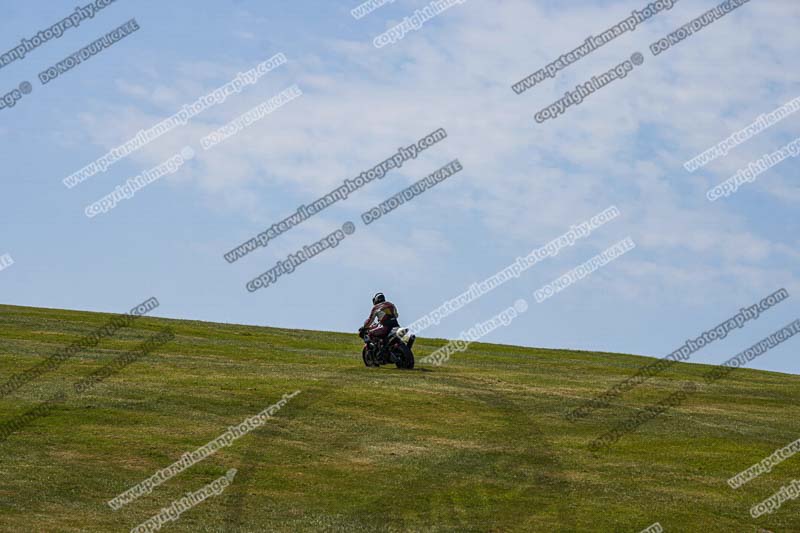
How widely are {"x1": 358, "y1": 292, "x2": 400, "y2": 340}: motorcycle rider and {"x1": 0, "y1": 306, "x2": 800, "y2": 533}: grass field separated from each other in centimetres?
156

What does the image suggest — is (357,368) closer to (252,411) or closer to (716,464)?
(252,411)

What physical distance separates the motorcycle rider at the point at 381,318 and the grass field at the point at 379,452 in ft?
5.12

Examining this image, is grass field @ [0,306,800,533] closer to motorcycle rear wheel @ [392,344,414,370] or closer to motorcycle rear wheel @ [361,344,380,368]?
motorcycle rear wheel @ [392,344,414,370]

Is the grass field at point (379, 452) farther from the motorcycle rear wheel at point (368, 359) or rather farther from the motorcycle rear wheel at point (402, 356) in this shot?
the motorcycle rear wheel at point (368, 359)

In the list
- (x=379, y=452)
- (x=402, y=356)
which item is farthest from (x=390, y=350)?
(x=379, y=452)

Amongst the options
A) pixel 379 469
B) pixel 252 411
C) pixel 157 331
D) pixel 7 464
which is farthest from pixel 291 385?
pixel 157 331

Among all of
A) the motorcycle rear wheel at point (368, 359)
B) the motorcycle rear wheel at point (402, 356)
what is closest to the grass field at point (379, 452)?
the motorcycle rear wheel at point (402, 356)

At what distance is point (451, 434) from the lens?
29.6m

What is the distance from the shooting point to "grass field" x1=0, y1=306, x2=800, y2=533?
22.3m

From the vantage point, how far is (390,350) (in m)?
41.6

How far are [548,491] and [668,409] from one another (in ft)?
41.5

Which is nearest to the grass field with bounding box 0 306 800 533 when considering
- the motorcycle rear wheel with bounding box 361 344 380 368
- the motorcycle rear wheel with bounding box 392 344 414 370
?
the motorcycle rear wheel with bounding box 392 344 414 370

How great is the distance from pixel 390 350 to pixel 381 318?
68.9 inches

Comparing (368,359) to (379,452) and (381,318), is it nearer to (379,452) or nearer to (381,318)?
(381,318)
